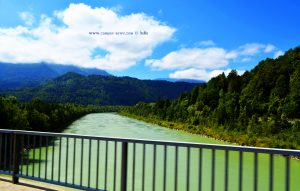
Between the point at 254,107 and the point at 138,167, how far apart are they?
134 feet

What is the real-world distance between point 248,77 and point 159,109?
36821 mm

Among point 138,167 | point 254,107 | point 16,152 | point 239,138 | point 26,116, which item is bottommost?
point 239,138

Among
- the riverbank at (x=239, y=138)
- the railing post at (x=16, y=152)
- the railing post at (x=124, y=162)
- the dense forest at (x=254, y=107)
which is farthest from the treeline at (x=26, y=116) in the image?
the railing post at (x=124, y=162)

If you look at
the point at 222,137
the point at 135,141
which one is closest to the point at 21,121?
the point at 222,137

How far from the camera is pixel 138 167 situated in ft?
80.4

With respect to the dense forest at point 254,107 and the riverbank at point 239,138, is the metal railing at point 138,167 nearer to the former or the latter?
the riverbank at point 239,138

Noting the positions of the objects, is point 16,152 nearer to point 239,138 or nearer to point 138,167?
point 138,167

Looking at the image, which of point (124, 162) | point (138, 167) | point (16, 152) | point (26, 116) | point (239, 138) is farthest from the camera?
point (239, 138)

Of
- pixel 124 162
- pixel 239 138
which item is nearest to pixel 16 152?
pixel 124 162

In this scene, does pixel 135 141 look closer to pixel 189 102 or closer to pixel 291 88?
pixel 291 88

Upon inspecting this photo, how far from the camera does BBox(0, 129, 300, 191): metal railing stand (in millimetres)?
4699

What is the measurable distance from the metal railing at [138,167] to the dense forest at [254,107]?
14137 millimetres

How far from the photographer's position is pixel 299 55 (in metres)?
65.7

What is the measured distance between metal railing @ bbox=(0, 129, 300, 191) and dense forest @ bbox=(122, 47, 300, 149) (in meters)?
14.1
